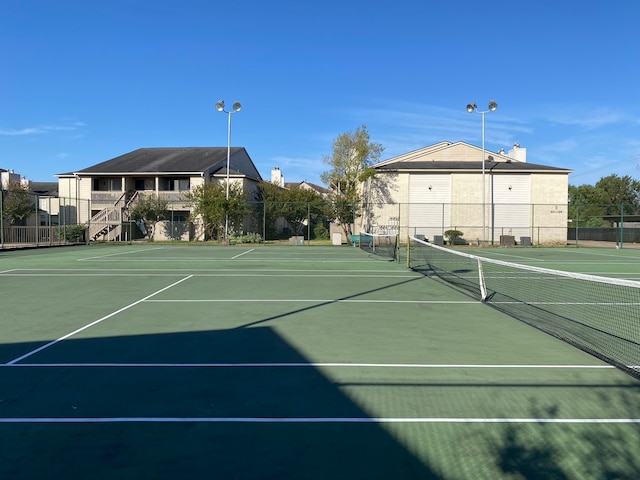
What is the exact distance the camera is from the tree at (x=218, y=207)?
34031 mm

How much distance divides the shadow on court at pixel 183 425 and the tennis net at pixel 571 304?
3.56m

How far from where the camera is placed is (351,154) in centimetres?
4178

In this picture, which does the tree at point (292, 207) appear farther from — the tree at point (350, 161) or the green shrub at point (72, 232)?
the green shrub at point (72, 232)

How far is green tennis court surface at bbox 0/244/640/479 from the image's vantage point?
3.34 meters

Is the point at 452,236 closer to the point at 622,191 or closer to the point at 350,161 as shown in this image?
the point at 350,161

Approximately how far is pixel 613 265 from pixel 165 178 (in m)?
37.5

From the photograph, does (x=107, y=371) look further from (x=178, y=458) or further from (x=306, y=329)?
(x=306, y=329)

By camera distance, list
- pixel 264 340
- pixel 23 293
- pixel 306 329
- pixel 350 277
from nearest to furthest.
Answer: pixel 264 340 → pixel 306 329 → pixel 23 293 → pixel 350 277

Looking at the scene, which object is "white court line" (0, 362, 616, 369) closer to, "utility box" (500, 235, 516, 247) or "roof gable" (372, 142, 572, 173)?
"utility box" (500, 235, 516, 247)

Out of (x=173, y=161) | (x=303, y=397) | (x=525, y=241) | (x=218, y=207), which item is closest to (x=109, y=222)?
(x=173, y=161)

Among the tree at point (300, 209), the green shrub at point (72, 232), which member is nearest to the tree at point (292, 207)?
the tree at point (300, 209)

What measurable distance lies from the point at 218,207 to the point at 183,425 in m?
30.8

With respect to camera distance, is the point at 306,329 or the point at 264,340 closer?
the point at 264,340

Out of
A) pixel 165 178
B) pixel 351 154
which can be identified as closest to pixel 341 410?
pixel 351 154
